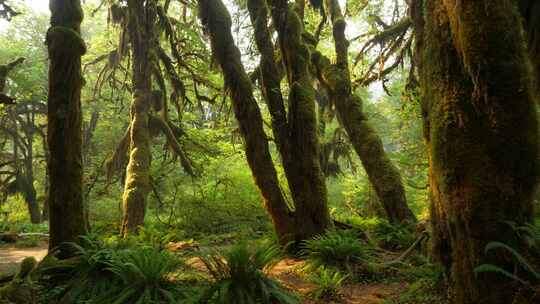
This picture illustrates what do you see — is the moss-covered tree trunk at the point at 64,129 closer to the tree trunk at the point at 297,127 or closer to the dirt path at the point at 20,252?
the tree trunk at the point at 297,127

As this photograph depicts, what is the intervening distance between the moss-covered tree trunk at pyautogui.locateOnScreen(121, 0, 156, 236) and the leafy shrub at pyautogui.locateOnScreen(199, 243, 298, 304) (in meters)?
6.30

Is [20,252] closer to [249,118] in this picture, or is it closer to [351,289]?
[249,118]

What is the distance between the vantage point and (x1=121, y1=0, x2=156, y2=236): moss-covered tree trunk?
34.2 ft

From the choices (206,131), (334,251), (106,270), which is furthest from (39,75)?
(334,251)

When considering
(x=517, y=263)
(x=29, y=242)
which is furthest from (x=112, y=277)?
(x=29, y=242)

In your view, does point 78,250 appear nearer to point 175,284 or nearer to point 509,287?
point 175,284

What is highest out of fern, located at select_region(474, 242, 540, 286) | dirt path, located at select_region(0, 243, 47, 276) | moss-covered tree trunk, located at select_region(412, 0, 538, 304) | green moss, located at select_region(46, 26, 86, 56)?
green moss, located at select_region(46, 26, 86, 56)

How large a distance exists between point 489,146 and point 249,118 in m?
5.62

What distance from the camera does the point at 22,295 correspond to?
14.8 ft

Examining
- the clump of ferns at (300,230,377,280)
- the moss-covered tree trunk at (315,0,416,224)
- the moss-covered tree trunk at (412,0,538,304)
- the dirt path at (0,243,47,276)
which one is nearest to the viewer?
the moss-covered tree trunk at (412,0,538,304)

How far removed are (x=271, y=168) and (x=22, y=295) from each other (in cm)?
496

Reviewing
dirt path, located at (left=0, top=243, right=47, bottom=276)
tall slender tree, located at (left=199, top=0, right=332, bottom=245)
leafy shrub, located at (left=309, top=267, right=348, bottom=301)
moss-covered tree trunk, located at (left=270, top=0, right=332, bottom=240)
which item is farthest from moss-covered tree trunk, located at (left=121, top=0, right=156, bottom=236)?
leafy shrub, located at (left=309, top=267, right=348, bottom=301)

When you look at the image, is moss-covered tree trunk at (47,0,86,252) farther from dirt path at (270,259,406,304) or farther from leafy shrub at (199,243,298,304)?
dirt path at (270,259,406,304)

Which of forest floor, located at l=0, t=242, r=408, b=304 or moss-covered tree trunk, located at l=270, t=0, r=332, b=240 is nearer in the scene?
forest floor, located at l=0, t=242, r=408, b=304
